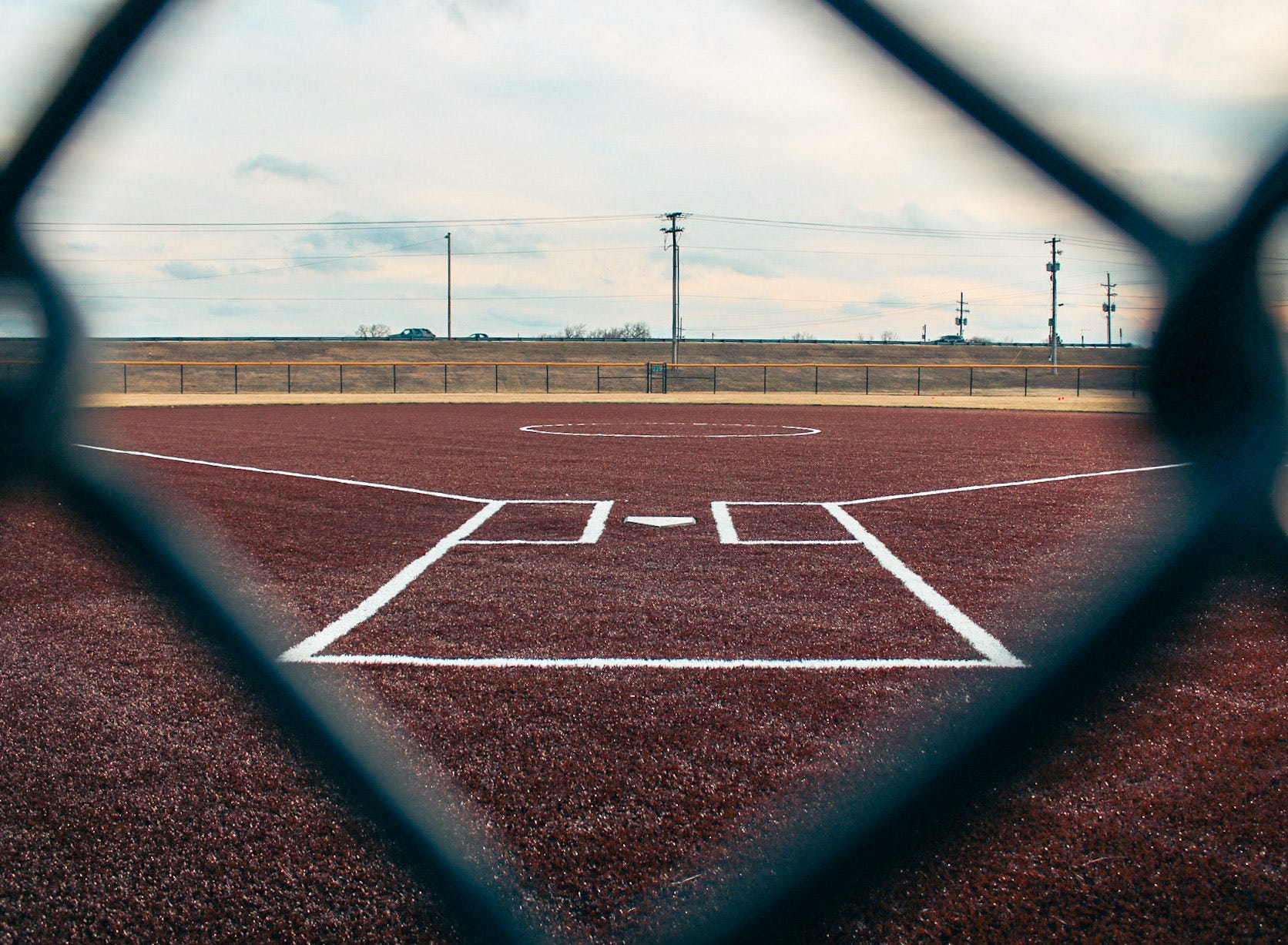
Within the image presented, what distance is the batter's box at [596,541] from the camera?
3.76 meters

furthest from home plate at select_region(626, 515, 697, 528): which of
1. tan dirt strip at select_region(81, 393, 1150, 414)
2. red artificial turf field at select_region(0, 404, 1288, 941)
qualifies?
tan dirt strip at select_region(81, 393, 1150, 414)

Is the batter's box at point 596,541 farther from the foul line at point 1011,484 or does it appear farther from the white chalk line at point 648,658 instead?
the foul line at point 1011,484

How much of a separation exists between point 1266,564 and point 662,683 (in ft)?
13.6

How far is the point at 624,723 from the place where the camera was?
123 inches

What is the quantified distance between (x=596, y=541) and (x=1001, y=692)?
3.30 meters

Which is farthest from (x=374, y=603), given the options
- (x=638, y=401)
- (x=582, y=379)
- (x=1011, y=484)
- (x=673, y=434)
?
(x=582, y=379)

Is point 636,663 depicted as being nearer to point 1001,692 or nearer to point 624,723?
point 624,723

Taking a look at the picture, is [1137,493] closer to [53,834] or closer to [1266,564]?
[1266,564]

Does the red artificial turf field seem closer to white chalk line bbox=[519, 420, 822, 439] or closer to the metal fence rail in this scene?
the metal fence rail

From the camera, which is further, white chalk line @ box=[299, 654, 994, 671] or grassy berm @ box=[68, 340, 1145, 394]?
grassy berm @ box=[68, 340, 1145, 394]

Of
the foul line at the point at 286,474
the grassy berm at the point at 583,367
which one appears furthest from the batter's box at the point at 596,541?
the grassy berm at the point at 583,367

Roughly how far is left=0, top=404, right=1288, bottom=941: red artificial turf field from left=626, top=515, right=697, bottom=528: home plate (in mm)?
128

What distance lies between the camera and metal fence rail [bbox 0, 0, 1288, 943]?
222 centimetres

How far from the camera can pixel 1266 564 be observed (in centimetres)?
568
